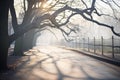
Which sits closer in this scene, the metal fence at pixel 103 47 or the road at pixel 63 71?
the road at pixel 63 71

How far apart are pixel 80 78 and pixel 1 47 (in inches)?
200

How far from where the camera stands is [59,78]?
437 inches

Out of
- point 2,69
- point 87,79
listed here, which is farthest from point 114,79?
point 2,69

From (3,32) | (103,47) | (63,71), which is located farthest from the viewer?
(103,47)

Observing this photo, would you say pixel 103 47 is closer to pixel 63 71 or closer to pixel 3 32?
pixel 63 71

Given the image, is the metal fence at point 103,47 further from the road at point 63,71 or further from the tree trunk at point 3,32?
the tree trunk at point 3,32

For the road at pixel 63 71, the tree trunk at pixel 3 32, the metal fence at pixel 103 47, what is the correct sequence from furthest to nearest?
the metal fence at pixel 103 47
the tree trunk at pixel 3 32
the road at pixel 63 71

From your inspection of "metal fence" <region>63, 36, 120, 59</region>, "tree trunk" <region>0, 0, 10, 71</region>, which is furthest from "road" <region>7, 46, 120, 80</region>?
"metal fence" <region>63, 36, 120, 59</region>

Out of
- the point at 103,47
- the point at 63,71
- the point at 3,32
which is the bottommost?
the point at 63,71

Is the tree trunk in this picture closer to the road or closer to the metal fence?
the road

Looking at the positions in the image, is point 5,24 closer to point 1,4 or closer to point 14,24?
point 1,4

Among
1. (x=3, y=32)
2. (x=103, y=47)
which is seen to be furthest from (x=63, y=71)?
(x=103, y=47)

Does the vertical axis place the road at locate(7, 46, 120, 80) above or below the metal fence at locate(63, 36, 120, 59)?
below

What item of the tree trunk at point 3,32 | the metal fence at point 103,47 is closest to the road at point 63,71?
the tree trunk at point 3,32
